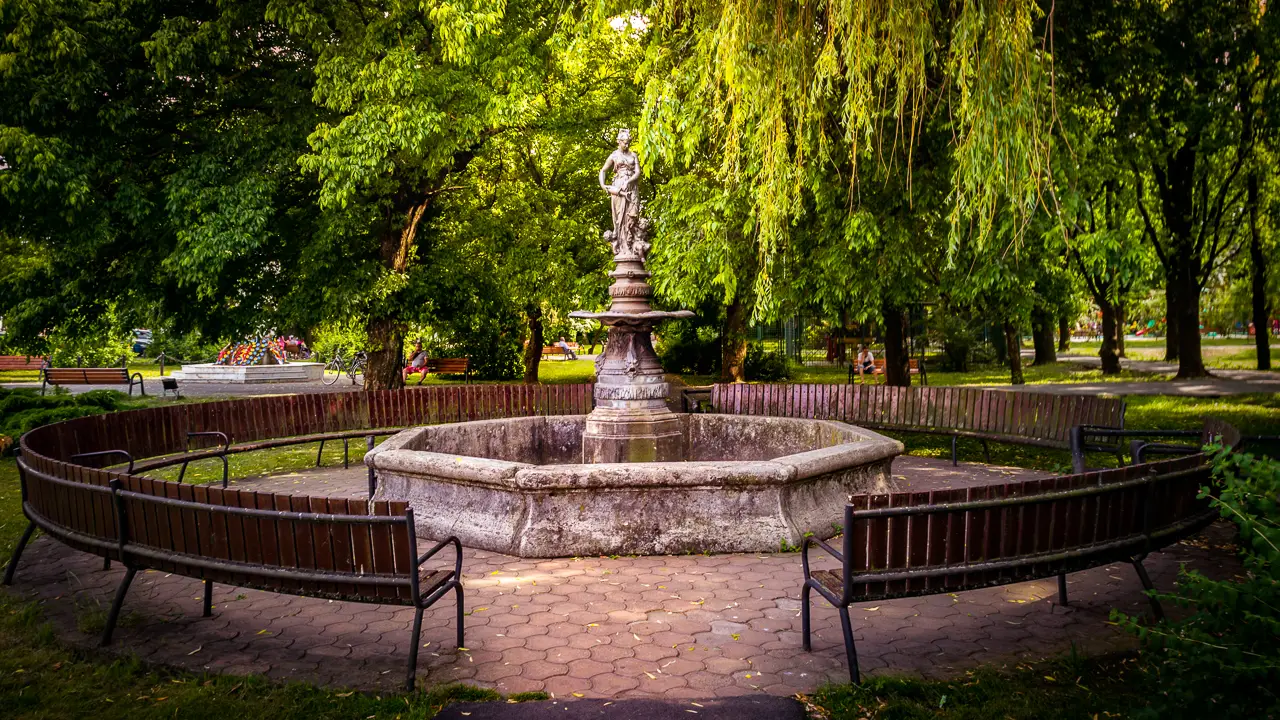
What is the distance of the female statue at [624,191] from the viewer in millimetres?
8547

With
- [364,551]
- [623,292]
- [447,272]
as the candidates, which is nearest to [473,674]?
[364,551]

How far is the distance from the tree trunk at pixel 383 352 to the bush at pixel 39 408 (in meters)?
3.86

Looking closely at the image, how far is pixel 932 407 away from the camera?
33.8 feet

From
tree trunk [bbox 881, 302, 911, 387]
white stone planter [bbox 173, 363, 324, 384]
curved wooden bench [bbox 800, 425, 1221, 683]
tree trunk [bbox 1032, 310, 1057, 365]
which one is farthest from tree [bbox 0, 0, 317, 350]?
tree trunk [bbox 1032, 310, 1057, 365]

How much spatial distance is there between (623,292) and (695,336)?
676 inches

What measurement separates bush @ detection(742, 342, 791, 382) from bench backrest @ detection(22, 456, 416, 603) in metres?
18.9

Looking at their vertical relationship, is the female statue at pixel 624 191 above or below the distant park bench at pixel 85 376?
above

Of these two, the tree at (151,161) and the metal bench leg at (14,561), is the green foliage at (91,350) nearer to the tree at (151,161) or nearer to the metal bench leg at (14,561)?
the tree at (151,161)

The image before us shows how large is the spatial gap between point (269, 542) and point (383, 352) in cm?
1104

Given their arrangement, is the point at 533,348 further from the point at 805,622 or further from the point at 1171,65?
the point at 805,622

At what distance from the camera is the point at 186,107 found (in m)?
13.5

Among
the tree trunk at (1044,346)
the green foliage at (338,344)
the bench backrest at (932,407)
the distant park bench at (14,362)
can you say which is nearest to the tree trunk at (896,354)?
the bench backrest at (932,407)

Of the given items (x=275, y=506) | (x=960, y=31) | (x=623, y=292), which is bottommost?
(x=275, y=506)

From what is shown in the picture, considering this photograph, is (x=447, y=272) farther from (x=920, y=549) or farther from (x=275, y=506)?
(x=920, y=549)
